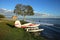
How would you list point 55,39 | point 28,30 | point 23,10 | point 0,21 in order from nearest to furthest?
point 55,39
point 28,30
point 23,10
point 0,21

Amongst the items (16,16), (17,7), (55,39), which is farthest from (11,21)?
(55,39)

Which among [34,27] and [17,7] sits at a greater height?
[17,7]

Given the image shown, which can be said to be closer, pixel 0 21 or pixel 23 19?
pixel 23 19

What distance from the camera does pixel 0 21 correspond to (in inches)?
398

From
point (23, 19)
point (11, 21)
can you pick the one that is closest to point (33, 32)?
point (23, 19)

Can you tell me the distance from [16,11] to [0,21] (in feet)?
4.75

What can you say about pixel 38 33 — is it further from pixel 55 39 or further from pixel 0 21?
pixel 0 21

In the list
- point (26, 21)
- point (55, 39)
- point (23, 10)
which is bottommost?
point (55, 39)

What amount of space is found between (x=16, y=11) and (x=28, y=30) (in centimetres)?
124

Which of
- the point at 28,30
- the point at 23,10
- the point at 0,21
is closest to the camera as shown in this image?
the point at 28,30

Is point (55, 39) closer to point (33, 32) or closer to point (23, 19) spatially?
point (33, 32)

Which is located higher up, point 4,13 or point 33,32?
point 4,13

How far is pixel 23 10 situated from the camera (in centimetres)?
937

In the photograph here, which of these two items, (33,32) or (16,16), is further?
(16,16)
